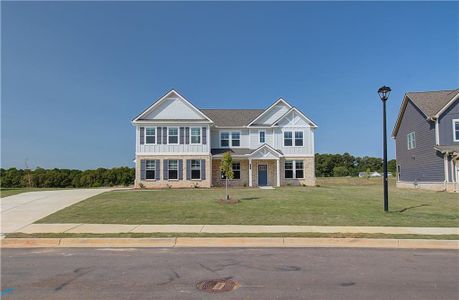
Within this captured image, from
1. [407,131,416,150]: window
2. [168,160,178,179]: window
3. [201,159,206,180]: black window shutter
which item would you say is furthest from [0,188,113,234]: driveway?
[407,131,416,150]: window

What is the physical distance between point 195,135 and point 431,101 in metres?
21.5

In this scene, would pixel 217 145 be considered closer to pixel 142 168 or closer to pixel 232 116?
pixel 232 116

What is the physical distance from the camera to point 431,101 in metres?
Result: 28.6

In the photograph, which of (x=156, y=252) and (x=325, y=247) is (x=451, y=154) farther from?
(x=156, y=252)

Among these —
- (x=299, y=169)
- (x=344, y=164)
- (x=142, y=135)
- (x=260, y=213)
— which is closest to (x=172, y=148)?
(x=142, y=135)

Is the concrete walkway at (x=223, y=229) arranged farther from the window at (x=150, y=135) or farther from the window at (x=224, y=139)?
the window at (x=224, y=139)

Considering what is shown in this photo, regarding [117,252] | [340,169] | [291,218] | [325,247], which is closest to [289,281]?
[325,247]

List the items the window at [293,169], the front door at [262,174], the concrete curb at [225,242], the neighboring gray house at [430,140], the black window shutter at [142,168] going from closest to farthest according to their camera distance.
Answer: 1. the concrete curb at [225,242]
2. the neighboring gray house at [430,140]
3. the black window shutter at [142,168]
4. the window at [293,169]
5. the front door at [262,174]

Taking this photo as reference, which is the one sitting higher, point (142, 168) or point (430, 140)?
point (430, 140)

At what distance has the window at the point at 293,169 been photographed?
99.0ft

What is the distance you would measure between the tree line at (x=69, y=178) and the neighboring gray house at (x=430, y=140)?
31316mm

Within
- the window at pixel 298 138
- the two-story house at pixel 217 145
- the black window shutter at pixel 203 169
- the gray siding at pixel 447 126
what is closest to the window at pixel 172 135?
the two-story house at pixel 217 145

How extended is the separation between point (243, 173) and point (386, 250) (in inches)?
877

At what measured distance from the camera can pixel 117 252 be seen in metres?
7.79
